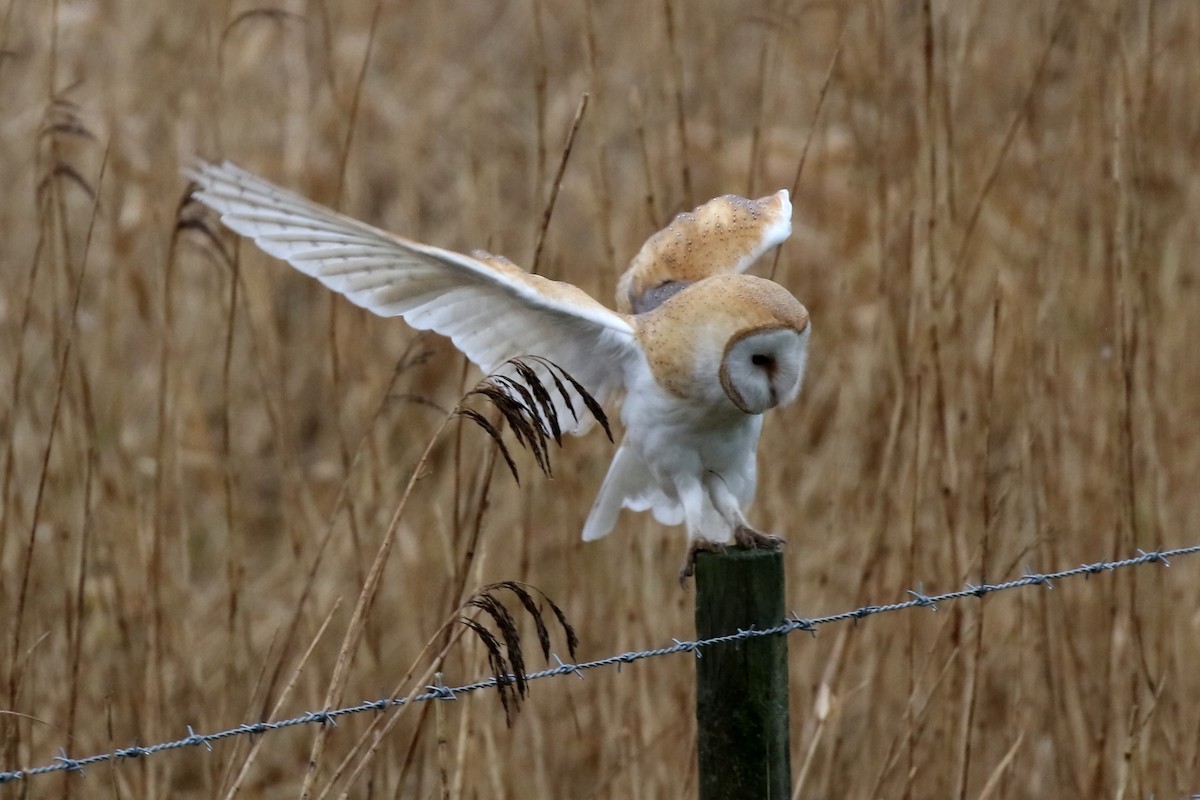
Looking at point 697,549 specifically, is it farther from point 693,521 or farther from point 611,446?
point 611,446

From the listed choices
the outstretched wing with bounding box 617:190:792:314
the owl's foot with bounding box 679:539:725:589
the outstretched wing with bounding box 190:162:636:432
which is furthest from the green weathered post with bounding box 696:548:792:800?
the outstretched wing with bounding box 617:190:792:314

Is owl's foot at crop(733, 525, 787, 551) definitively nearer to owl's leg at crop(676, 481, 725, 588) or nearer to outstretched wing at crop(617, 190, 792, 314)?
owl's leg at crop(676, 481, 725, 588)

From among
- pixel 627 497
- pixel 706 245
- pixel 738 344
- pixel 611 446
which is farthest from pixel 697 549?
pixel 611 446

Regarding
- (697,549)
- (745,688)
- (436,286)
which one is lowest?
(745,688)

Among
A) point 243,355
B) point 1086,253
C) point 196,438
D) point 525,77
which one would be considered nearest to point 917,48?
point 1086,253

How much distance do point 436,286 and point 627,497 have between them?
0.37m

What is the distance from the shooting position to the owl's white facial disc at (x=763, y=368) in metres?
1.35

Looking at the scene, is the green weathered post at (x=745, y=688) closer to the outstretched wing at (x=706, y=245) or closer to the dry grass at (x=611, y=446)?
the dry grass at (x=611, y=446)

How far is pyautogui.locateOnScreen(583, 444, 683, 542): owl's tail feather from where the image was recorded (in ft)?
5.48

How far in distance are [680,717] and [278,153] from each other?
6.24 feet

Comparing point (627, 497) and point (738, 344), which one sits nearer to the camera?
point (738, 344)

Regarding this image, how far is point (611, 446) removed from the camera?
2549 mm

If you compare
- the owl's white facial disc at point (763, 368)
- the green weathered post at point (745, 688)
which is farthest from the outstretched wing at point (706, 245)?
the green weathered post at point (745, 688)

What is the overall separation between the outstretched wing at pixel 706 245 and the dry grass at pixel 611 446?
0.20 meters
